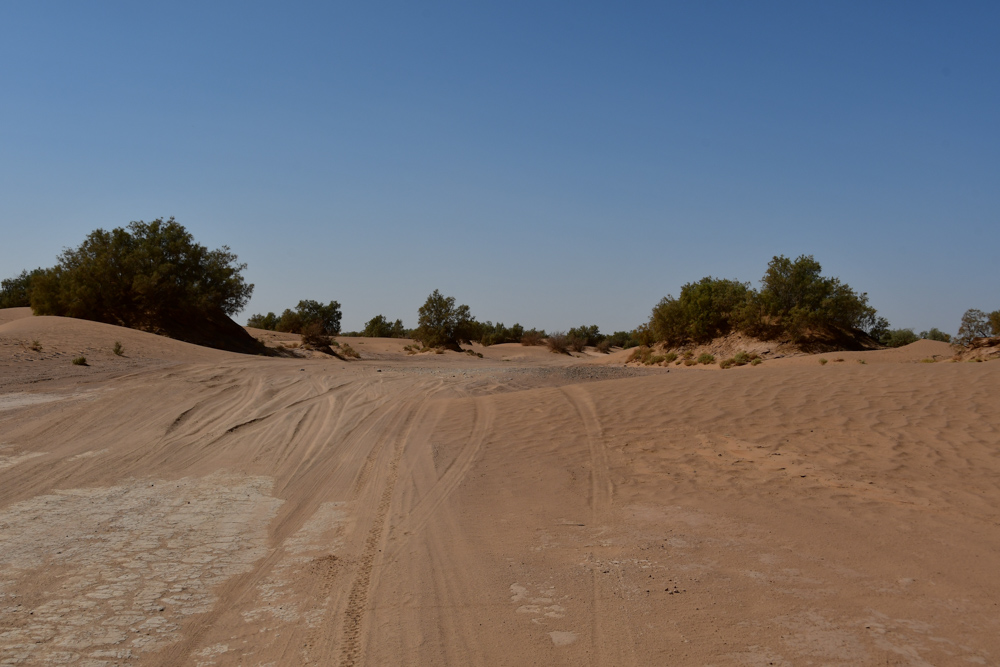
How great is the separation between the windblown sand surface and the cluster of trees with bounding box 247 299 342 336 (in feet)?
131

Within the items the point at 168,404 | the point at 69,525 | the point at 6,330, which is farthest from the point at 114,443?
the point at 6,330

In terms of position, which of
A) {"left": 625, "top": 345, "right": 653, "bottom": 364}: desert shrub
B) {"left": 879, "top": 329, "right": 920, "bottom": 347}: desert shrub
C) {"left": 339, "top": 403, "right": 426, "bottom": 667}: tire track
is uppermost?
{"left": 879, "top": 329, "right": 920, "bottom": 347}: desert shrub

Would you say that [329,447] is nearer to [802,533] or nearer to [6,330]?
[802,533]

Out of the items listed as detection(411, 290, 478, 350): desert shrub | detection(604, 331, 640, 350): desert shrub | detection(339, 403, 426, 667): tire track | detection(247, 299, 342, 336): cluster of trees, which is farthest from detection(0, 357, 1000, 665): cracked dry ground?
detection(604, 331, 640, 350): desert shrub

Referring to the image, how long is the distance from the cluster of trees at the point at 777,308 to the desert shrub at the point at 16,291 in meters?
45.6

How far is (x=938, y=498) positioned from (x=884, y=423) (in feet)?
9.54

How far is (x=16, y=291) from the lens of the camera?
5025 centimetres

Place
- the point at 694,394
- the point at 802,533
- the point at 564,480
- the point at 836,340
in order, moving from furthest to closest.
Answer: the point at 836,340
the point at 694,394
the point at 564,480
the point at 802,533

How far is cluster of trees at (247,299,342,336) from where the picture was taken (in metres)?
51.0

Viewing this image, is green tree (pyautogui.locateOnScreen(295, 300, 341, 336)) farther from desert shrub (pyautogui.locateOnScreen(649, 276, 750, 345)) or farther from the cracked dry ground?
the cracked dry ground

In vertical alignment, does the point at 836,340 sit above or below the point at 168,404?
above

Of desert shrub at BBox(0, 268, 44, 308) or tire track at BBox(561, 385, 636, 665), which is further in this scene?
desert shrub at BBox(0, 268, 44, 308)

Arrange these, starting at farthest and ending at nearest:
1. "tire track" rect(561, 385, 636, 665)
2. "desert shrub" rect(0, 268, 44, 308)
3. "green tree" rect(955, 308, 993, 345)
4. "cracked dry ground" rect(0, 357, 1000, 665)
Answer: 1. "desert shrub" rect(0, 268, 44, 308)
2. "green tree" rect(955, 308, 993, 345)
3. "cracked dry ground" rect(0, 357, 1000, 665)
4. "tire track" rect(561, 385, 636, 665)

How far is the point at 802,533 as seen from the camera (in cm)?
537
